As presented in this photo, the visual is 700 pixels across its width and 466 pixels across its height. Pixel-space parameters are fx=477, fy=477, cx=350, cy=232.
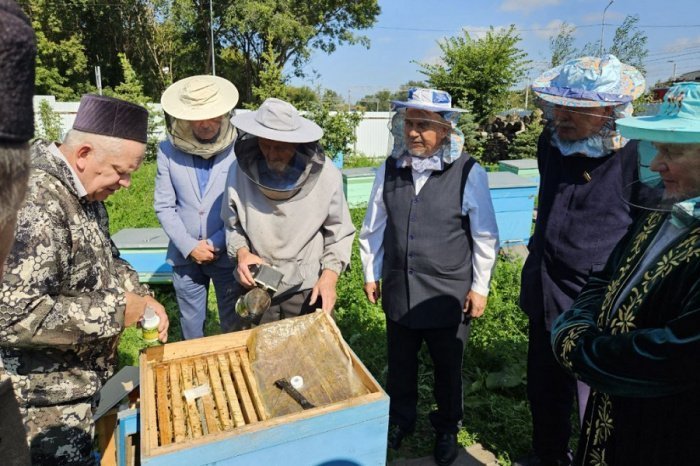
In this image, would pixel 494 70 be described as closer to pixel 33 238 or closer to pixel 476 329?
pixel 476 329

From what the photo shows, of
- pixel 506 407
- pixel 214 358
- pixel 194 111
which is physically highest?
pixel 194 111

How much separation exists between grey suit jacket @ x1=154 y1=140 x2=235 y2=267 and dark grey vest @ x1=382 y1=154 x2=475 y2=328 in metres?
0.99

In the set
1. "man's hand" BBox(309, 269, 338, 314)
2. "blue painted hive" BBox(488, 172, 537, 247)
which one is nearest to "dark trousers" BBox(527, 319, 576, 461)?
"man's hand" BBox(309, 269, 338, 314)

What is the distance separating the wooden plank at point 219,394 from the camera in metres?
1.38

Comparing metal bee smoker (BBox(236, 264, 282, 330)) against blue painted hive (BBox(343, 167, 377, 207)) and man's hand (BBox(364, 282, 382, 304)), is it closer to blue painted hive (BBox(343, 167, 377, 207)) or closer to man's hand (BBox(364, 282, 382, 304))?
man's hand (BBox(364, 282, 382, 304))

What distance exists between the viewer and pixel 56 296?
1465 mm

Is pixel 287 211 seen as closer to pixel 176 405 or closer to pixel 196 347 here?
pixel 196 347

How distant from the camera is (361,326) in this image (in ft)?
12.3

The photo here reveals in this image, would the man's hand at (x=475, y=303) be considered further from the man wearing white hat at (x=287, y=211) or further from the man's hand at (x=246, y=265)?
the man's hand at (x=246, y=265)

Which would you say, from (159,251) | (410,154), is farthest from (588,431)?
(159,251)

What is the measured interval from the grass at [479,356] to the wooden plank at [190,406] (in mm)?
1340

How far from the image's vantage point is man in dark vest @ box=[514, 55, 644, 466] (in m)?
1.90

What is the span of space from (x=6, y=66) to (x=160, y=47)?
28.0 meters

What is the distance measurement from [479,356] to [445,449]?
40.4 inches
